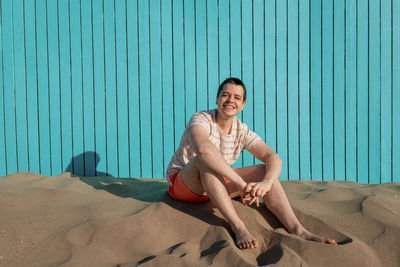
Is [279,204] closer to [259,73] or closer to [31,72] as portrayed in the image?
[259,73]

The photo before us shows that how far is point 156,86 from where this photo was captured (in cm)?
333

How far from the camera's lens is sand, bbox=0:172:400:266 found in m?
1.42

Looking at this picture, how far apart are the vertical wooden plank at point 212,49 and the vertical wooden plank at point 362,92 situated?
154 cm

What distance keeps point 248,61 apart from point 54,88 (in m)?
2.12

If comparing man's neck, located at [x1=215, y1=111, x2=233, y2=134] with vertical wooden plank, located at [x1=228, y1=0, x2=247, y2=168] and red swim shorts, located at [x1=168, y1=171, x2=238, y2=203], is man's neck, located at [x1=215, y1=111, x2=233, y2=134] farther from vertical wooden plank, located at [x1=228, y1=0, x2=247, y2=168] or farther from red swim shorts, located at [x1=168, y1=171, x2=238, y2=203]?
vertical wooden plank, located at [x1=228, y1=0, x2=247, y2=168]

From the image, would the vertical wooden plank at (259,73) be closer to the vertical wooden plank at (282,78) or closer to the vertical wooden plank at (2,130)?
the vertical wooden plank at (282,78)

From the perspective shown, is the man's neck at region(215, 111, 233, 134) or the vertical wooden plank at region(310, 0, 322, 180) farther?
the vertical wooden plank at region(310, 0, 322, 180)

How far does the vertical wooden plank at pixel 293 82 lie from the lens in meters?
3.32

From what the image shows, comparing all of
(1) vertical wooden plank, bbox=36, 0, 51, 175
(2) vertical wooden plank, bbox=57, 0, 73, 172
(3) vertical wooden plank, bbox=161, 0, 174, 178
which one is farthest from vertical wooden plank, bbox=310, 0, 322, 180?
(1) vertical wooden plank, bbox=36, 0, 51, 175

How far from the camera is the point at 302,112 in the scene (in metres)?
3.33

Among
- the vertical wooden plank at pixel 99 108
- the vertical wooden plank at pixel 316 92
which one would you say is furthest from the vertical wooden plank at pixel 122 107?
the vertical wooden plank at pixel 316 92

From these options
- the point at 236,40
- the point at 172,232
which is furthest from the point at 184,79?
the point at 172,232

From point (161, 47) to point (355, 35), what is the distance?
2.10m

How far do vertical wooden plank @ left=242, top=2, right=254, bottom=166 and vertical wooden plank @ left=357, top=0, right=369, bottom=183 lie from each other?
1.16m
